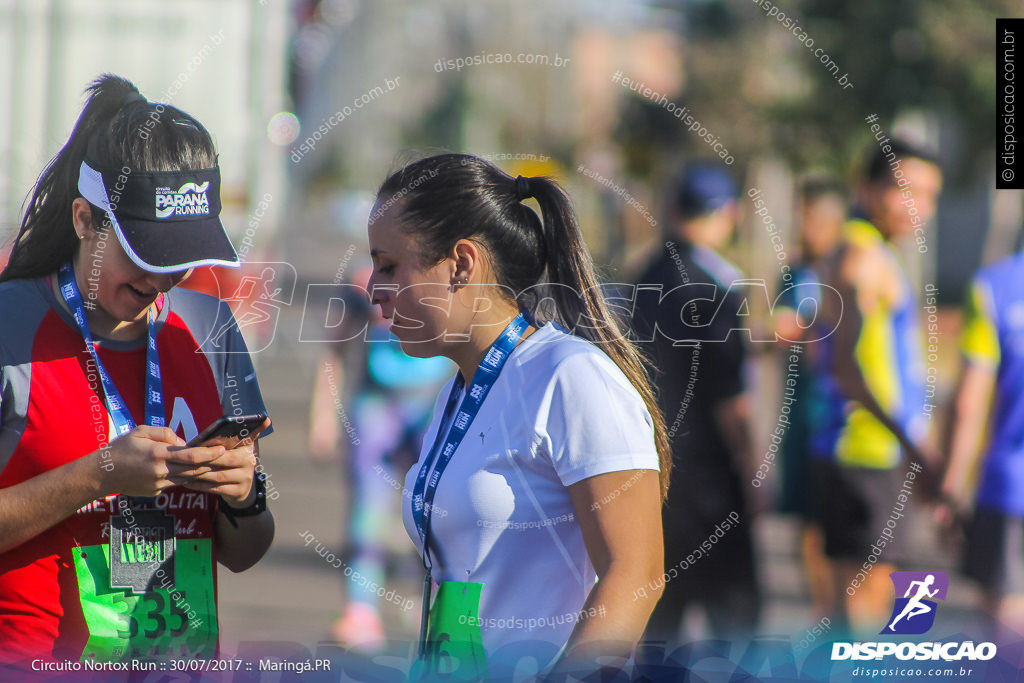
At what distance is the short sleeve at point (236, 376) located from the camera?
6.79 feet

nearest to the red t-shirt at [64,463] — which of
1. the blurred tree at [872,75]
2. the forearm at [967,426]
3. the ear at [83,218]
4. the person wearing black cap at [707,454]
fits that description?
the ear at [83,218]

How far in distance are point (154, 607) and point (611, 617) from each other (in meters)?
0.84

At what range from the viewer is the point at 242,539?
6.84 ft

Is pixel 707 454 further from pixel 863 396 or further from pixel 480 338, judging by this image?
pixel 480 338

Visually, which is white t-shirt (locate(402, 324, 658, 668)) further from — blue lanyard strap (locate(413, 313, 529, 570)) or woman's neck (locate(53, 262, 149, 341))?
woman's neck (locate(53, 262, 149, 341))

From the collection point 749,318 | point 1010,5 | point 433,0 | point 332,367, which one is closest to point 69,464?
point 749,318

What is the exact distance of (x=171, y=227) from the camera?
1887 millimetres

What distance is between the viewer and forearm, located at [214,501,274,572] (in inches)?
81.4

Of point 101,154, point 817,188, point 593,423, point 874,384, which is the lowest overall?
point 874,384

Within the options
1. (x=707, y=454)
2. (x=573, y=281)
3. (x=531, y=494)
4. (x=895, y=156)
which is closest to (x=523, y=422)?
(x=531, y=494)

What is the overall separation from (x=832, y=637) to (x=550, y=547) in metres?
0.95

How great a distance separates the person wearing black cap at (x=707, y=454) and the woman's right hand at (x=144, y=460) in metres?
2.22

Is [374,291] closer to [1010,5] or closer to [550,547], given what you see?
[550,547]

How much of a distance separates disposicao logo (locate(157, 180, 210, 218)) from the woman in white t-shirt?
1.03ft
